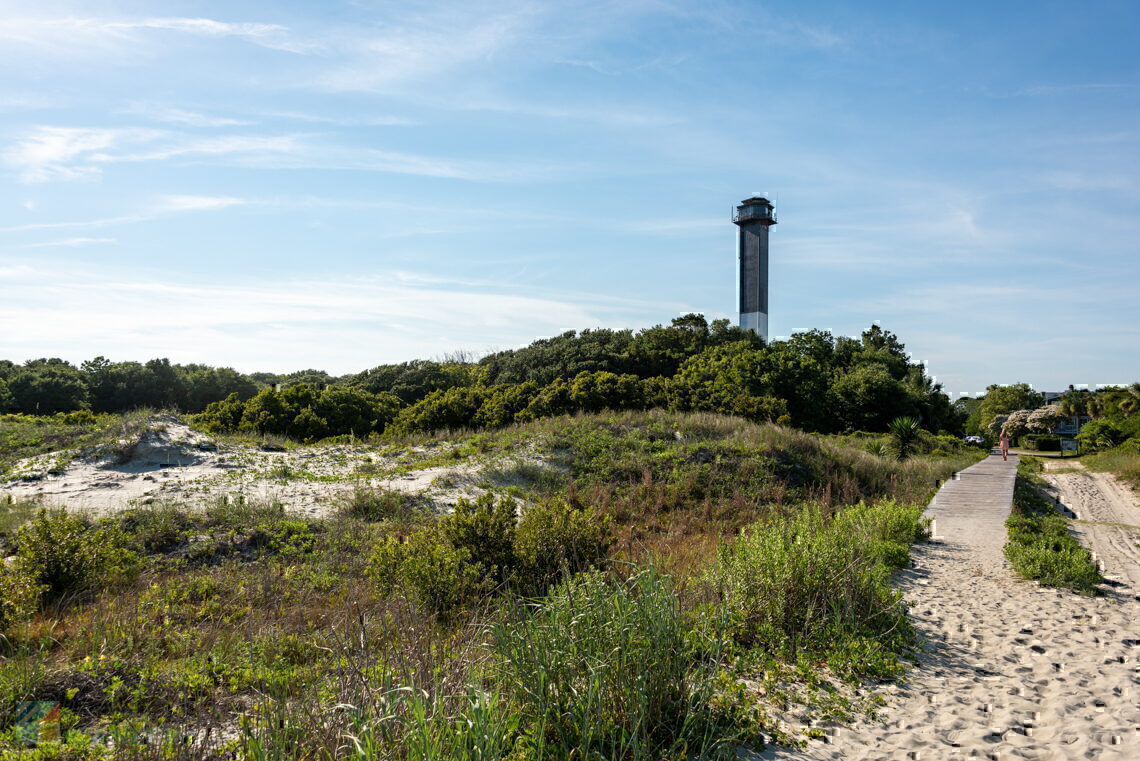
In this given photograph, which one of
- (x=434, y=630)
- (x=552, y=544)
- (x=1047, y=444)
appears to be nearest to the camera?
(x=434, y=630)

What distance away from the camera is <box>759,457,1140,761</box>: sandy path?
3.85 metres

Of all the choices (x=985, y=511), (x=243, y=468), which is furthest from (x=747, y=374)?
(x=243, y=468)

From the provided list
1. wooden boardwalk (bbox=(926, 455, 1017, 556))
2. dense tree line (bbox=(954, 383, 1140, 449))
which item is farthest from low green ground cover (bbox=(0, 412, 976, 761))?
dense tree line (bbox=(954, 383, 1140, 449))

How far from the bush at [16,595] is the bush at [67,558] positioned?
8.7 inches

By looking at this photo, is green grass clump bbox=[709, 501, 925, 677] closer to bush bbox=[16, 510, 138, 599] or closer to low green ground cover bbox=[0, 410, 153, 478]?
bush bbox=[16, 510, 138, 599]

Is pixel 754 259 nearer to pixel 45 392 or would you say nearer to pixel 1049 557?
pixel 45 392

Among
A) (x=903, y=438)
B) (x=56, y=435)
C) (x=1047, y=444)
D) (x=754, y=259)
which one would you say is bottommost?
(x=1047, y=444)

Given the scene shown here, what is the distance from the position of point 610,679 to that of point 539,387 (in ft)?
73.9

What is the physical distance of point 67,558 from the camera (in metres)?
6.36

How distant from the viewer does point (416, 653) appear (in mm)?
3299

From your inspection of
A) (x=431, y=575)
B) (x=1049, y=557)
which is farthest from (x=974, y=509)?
(x=431, y=575)

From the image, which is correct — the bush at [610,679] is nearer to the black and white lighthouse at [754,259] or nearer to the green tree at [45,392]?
the green tree at [45,392]

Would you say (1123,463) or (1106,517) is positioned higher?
(1123,463)

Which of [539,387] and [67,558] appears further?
[539,387]
